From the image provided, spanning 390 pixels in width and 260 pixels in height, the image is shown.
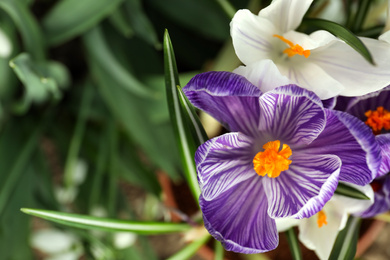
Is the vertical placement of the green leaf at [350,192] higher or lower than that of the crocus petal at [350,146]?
lower

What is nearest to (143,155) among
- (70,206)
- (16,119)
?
(70,206)

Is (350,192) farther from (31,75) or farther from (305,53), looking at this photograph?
(31,75)

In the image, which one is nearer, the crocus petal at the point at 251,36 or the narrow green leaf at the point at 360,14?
the crocus petal at the point at 251,36

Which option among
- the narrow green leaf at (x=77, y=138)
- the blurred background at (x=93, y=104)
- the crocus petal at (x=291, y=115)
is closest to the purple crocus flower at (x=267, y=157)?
the crocus petal at (x=291, y=115)

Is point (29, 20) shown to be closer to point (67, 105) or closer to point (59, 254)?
point (67, 105)

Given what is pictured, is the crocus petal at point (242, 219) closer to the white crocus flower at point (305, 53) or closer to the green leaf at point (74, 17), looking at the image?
the white crocus flower at point (305, 53)

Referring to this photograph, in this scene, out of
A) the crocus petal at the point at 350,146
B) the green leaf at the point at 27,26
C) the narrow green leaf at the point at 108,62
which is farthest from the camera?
the narrow green leaf at the point at 108,62

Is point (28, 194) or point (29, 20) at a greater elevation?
point (29, 20)

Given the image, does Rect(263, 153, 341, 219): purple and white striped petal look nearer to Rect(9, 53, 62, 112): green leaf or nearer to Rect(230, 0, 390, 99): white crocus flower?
Rect(230, 0, 390, 99): white crocus flower
